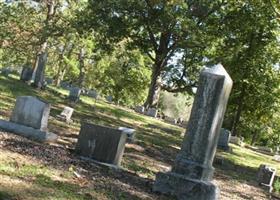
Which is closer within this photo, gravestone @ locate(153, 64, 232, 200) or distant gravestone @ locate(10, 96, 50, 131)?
gravestone @ locate(153, 64, 232, 200)

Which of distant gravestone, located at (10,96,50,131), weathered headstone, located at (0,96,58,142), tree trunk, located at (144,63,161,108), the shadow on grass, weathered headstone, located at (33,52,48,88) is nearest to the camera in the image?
the shadow on grass

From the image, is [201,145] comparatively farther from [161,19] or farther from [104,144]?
[161,19]

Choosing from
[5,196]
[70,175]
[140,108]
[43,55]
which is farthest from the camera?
[140,108]

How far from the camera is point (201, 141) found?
870 cm

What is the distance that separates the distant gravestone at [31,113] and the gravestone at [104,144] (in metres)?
1.24

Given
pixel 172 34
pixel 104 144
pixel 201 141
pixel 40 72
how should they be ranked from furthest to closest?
pixel 172 34
pixel 40 72
pixel 104 144
pixel 201 141

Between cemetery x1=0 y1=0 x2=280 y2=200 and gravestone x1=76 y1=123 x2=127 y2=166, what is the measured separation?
0.8 inches

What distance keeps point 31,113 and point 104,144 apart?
6.41 ft

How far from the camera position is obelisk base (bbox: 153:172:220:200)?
845 cm

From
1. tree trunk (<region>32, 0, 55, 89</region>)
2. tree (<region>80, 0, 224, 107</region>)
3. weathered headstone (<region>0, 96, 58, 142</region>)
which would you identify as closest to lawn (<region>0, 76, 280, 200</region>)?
weathered headstone (<region>0, 96, 58, 142</region>)

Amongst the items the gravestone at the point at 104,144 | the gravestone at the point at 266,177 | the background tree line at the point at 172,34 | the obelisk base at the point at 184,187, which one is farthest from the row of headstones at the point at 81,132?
the background tree line at the point at 172,34

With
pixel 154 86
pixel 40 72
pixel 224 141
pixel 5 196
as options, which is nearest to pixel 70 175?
pixel 5 196

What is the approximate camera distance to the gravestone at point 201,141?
28.2ft

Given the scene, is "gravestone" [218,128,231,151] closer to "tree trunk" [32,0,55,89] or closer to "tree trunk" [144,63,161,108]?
"tree trunk" [32,0,55,89]
